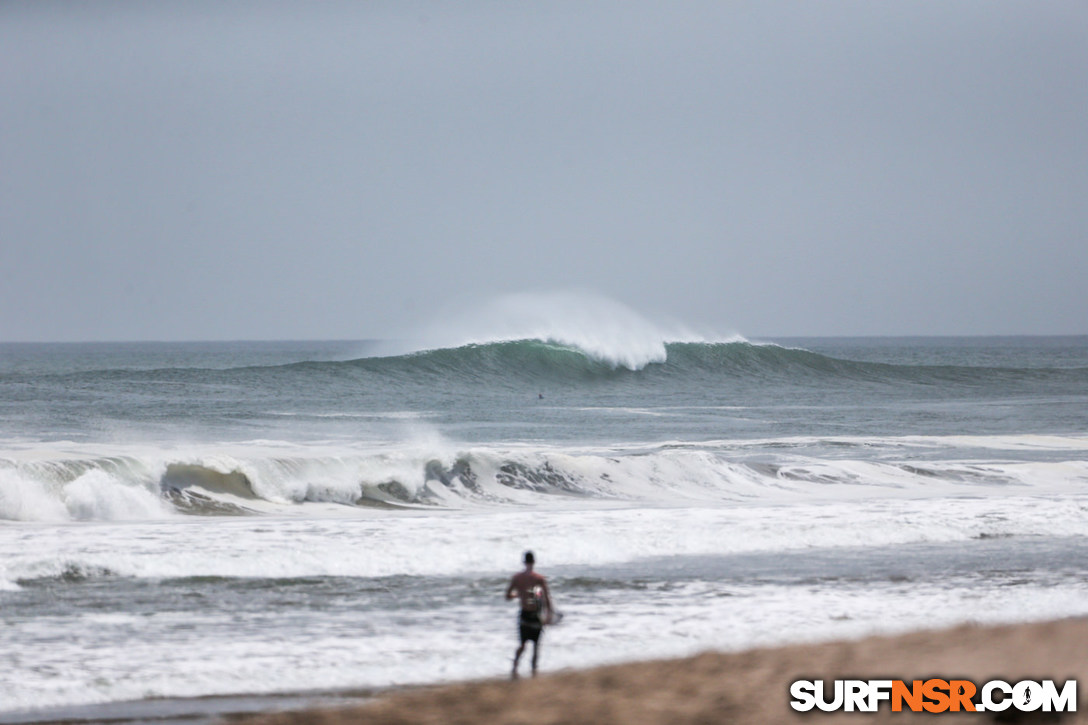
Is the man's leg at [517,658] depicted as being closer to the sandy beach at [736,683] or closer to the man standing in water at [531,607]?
the man standing in water at [531,607]

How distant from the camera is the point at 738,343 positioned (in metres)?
51.1

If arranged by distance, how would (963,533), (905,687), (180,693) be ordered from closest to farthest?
(905,687) → (180,693) → (963,533)

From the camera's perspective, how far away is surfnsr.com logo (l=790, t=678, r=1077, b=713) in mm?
5328

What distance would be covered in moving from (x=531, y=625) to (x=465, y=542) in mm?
5091

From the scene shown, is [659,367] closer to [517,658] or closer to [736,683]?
[517,658]

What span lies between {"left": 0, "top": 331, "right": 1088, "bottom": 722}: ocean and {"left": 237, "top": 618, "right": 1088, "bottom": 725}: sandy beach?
1.00m

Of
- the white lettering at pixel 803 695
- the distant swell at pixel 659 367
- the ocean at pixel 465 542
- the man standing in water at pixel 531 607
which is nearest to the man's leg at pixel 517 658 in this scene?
the man standing in water at pixel 531 607

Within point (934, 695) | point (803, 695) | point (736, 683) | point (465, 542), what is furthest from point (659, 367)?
point (934, 695)

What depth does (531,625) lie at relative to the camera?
25.0 feet

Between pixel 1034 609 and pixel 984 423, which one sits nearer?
pixel 1034 609

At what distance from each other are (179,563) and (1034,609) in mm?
8002

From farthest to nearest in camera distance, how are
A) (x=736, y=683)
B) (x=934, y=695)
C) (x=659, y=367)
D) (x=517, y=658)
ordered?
(x=659, y=367)
(x=517, y=658)
(x=736, y=683)
(x=934, y=695)

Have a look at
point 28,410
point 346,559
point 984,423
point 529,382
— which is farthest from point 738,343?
point 346,559

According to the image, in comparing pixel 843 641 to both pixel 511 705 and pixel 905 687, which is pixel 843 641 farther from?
pixel 511 705
